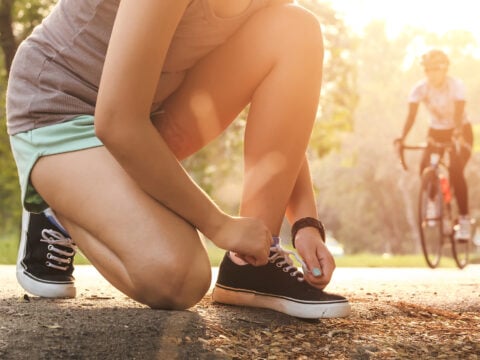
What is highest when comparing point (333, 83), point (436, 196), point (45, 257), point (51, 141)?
point (333, 83)

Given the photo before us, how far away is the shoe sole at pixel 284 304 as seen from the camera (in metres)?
2.47

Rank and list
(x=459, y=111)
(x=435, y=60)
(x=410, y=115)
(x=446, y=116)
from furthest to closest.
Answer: (x=410, y=115)
(x=446, y=116)
(x=435, y=60)
(x=459, y=111)

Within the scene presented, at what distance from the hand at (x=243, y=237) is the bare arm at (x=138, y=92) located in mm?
148

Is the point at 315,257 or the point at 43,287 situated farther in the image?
the point at 43,287

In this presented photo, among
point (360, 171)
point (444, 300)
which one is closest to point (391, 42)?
point (360, 171)

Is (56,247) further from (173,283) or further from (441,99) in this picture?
(441,99)

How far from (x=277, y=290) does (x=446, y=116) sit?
5.92 meters

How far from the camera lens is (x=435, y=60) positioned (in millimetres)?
7953

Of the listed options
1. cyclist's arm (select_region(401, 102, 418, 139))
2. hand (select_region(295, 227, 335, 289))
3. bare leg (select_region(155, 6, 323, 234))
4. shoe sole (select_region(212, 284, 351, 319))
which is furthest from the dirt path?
cyclist's arm (select_region(401, 102, 418, 139))

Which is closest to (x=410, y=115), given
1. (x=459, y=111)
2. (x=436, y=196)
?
(x=459, y=111)

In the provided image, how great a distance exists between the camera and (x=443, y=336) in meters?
2.43

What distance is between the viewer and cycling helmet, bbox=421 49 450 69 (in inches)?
313

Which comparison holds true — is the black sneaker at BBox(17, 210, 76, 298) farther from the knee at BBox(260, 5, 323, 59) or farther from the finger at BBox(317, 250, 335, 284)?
the knee at BBox(260, 5, 323, 59)

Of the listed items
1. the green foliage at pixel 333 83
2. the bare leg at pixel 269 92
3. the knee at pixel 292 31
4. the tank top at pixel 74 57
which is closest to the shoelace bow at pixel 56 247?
the tank top at pixel 74 57
